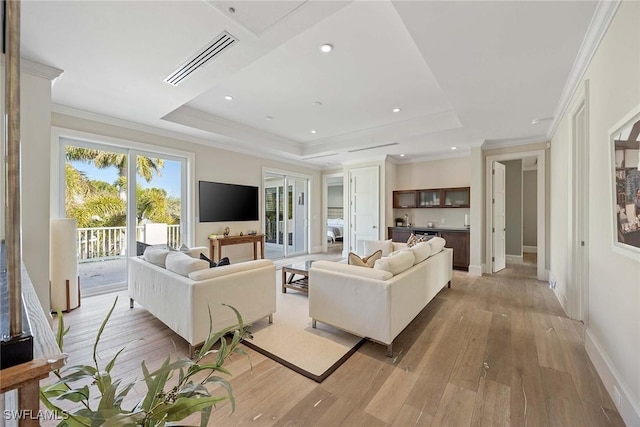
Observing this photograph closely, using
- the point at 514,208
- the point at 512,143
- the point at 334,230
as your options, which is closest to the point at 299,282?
the point at 512,143

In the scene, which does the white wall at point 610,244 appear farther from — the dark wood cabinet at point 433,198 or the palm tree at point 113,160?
the palm tree at point 113,160

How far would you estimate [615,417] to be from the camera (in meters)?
1.62

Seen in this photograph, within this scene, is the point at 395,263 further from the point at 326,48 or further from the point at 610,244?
the point at 326,48

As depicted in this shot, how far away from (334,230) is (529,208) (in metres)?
5.73

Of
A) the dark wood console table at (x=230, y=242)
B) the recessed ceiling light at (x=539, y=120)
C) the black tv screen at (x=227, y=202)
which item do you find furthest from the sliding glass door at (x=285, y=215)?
the recessed ceiling light at (x=539, y=120)

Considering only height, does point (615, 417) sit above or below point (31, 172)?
below

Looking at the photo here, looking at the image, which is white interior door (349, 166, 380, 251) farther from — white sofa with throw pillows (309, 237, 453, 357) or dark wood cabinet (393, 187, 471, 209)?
white sofa with throw pillows (309, 237, 453, 357)

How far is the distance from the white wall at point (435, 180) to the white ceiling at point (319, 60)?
59.1 inches

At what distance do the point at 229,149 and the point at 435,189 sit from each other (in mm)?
4590

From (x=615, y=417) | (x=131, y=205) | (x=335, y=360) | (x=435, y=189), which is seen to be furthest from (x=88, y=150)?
(x=435, y=189)

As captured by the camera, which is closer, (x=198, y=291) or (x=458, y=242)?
(x=198, y=291)

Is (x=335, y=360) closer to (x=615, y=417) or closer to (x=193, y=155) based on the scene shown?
(x=615, y=417)

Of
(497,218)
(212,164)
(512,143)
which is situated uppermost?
(512,143)

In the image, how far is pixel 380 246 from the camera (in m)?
4.38
